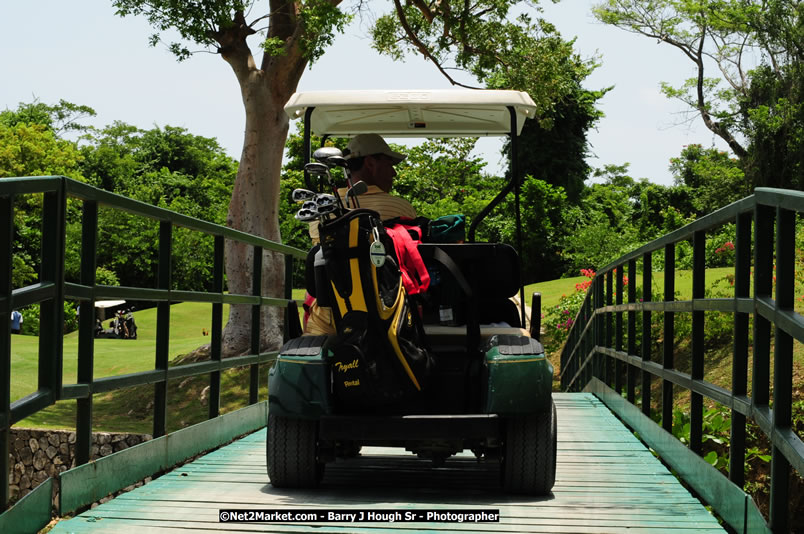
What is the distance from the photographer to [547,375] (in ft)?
14.6

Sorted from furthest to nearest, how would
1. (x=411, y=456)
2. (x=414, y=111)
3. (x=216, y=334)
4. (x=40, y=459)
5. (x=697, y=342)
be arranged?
(x=40, y=459) < (x=216, y=334) < (x=411, y=456) < (x=414, y=111) < (x=697, y=342)

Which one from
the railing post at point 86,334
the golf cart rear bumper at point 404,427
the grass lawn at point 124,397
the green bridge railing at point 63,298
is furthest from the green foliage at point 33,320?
the golf cart rear bumper at point 404,427

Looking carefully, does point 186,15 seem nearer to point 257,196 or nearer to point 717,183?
point 257,196

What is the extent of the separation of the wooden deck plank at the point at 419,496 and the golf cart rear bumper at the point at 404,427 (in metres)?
0.28

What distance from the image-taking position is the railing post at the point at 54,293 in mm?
3719

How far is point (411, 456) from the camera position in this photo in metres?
6.08

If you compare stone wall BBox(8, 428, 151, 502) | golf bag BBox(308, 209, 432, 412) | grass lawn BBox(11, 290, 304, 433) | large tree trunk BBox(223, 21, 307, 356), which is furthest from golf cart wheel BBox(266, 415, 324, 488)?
large tree trunk BBox(223, 21, 307, 356)

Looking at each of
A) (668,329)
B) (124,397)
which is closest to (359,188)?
(668,329)

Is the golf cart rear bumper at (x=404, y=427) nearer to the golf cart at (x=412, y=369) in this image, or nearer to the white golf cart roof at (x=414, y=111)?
the golf cart at (x=412, y=369)

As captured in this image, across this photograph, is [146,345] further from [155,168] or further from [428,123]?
[155,168]

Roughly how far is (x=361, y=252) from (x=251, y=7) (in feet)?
40.0

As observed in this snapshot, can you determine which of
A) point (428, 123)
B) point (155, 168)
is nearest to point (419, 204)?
point (428, 123)

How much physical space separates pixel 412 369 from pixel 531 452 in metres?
0.68

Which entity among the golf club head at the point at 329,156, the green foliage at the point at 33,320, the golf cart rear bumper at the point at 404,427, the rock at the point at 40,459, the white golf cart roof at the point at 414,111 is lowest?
the rock at the point at 40,459
